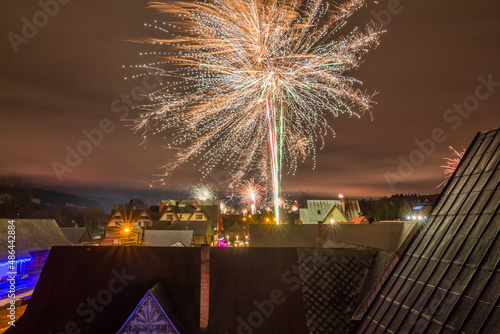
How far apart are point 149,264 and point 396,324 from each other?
33.3ft

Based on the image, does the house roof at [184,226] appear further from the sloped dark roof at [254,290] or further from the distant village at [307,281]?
the sloped dark roof at [254,290]

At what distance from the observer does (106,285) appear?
42.2ft

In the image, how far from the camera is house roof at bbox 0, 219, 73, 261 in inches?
1048

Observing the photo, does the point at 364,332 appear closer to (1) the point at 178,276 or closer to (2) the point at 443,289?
(2) the point at 443,289

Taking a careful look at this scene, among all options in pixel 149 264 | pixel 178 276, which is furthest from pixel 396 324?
pixel 149 264

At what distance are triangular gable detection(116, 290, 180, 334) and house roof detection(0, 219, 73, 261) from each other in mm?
21572

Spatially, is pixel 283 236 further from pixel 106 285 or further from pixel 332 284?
pixel 106 285

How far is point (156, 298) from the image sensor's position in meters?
11.0

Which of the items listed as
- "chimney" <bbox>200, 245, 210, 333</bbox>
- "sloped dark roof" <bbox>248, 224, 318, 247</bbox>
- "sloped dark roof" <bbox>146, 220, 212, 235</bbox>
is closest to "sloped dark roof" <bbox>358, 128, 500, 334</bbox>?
"chimney" <bbox>200, 245, 210, 333</bbox>

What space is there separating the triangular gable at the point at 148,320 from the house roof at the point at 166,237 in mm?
23578

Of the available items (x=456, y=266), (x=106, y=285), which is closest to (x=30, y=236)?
(x=106, y=285)

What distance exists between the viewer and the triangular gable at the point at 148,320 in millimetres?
10625

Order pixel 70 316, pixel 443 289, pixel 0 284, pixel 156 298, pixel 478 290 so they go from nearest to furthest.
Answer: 1. pixel 478 290
2. pixel 443 289
3. pixel 156 298
4. pixel 70 316
5. pixel 0 284

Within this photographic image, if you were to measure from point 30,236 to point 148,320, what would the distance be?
25879mm
